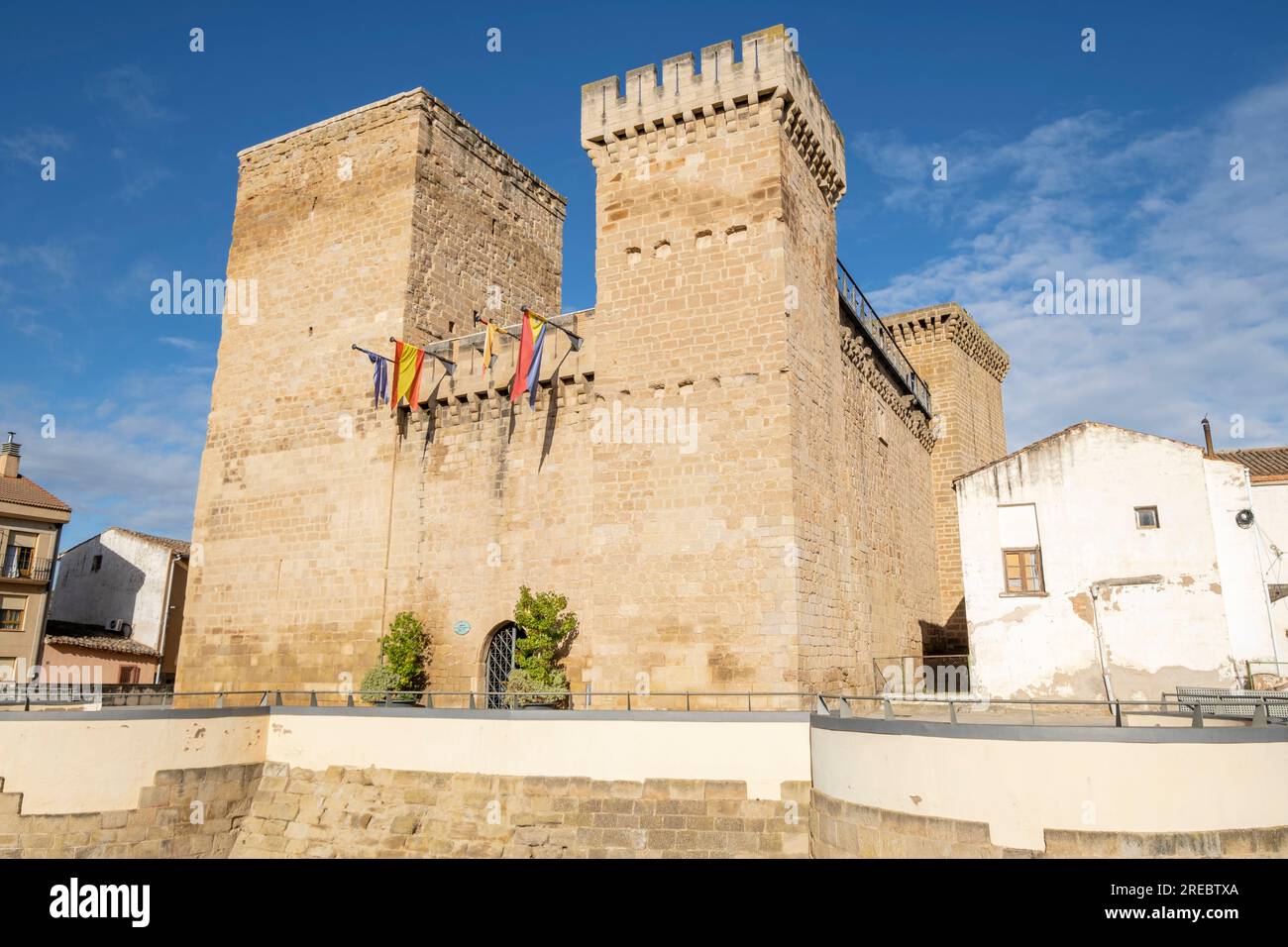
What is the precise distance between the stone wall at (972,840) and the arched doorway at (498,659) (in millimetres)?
7399

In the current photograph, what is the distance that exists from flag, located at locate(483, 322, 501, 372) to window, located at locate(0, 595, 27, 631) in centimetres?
2035

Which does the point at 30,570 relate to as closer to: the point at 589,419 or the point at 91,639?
the point at 91,639

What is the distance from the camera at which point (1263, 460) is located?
22.8 m

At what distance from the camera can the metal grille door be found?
1714 cm

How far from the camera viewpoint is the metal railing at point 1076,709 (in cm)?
1002

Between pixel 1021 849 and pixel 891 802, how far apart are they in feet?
4.92

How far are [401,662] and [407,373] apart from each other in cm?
600

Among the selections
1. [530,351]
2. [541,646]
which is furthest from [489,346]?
[541,646]

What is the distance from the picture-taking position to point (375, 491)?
1939cm

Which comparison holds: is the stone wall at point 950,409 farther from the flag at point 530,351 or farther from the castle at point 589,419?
the flag at point 530,351

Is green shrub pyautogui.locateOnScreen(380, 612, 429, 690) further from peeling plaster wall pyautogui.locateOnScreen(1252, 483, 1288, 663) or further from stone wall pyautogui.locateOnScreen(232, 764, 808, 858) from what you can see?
peeling plaster wall pyautogui.locateOnScreen(1252, 483, 1288, 663)

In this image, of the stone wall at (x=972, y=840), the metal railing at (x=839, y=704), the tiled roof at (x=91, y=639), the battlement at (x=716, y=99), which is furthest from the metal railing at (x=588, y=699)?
the tiled roof at (x=91, y=639)

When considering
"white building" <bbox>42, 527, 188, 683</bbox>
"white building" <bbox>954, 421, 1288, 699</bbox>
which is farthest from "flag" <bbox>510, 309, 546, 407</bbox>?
"white building" <bbox>42, 527, 188, 683</bbox>
